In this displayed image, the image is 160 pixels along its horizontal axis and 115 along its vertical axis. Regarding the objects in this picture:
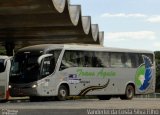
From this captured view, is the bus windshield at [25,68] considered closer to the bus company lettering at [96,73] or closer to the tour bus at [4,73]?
the tour bus at [4,73]

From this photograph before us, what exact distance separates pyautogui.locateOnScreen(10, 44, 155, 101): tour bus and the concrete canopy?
909 cm

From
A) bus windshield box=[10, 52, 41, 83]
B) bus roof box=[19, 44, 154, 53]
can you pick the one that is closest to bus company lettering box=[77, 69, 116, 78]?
bus roof box=[19, 44, 154, 53]

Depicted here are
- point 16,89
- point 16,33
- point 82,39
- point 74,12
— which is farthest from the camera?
point 82,39

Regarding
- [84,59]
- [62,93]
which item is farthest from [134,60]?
[62,93]

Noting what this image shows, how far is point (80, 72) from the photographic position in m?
25.6

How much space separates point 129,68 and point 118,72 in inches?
36.8

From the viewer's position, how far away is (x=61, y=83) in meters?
24.6

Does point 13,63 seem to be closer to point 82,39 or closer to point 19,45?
point 82,39

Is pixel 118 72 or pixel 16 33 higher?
pixel 16 33

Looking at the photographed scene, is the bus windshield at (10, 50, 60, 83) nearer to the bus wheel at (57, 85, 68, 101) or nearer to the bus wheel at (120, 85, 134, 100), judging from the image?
the bus wheel at (57, 85, 68, 101)

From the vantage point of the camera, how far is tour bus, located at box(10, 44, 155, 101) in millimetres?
24125

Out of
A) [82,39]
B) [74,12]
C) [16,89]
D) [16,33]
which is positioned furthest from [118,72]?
[82,39]

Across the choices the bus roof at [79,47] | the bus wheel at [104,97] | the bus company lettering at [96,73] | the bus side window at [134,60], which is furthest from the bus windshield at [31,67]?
the bus side window at [134,60]

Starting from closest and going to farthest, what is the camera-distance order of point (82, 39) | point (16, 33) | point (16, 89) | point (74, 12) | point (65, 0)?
point (16, 89), point (65, 0), point (74, 12), point (16, 33), point (82, 39)
